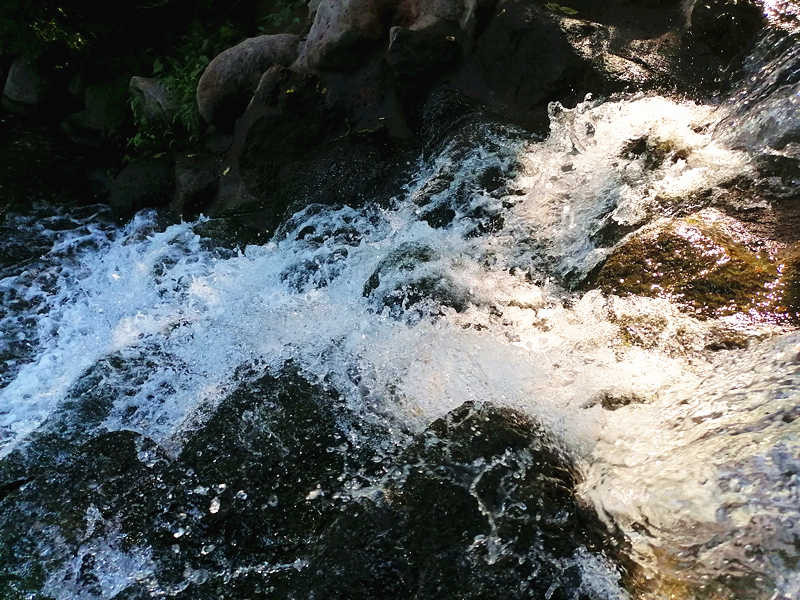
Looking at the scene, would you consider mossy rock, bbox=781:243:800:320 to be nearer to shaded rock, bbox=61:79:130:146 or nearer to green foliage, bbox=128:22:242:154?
green foliage, bbox=128:22:242:154

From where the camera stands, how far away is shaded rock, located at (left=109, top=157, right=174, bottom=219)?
7.27 metres

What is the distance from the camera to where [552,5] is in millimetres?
6406

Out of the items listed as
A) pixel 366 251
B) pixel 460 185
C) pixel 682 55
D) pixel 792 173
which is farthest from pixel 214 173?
pixel 792 173

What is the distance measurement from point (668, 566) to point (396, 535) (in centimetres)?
124

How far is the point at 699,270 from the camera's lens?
151 inches

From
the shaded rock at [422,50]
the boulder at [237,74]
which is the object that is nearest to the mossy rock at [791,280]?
the shaded rock at [422,50]

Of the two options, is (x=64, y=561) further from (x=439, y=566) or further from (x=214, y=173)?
(x=214, y=173)

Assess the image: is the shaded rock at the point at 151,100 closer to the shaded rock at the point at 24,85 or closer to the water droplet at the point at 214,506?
the shaded rock at the point at 24,85

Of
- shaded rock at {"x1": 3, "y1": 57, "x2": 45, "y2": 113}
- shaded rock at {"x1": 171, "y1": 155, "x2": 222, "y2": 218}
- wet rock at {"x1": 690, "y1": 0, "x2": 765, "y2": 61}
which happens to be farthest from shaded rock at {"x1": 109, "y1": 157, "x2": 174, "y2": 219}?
wet rock at {"x1": 690, "y1": 0, "x2": 765, "y2": 61}

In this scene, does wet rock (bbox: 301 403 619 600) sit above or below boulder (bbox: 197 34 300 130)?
below

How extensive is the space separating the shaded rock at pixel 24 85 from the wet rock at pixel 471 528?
853 centimetres

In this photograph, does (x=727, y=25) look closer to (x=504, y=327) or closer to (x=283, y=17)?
(x=504, y=327)

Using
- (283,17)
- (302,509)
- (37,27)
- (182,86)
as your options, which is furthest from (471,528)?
(37,27)

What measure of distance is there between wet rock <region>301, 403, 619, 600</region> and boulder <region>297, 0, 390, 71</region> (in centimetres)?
478
